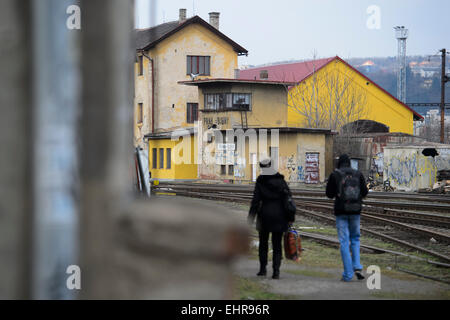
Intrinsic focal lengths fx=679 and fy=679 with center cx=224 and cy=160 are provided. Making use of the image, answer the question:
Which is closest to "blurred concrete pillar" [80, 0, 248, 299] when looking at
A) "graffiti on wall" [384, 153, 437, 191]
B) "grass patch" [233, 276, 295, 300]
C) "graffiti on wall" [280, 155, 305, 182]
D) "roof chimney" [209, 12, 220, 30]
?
"grass patch" [233, 276, 295, 300]

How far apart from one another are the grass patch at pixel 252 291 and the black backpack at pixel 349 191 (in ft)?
5.46

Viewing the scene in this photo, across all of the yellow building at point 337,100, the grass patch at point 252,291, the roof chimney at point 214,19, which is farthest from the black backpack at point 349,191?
the roof chimney at point 214,19

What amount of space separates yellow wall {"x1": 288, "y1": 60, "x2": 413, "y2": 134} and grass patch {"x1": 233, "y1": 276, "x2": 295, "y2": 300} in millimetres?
47372

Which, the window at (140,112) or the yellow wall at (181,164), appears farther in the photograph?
the window at (140,112)

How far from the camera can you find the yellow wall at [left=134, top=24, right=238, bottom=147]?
55594mm

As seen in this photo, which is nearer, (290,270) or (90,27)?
(90,27)

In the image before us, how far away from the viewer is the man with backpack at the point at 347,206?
962cm

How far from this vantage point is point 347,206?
9586mm

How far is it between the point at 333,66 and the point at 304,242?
45793 mm

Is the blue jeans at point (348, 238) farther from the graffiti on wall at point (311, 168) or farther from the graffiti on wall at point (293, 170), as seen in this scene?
the graffiti on wall at point (311, 168)

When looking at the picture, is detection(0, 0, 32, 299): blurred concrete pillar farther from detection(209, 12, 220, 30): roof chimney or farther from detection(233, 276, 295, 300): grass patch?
detection(209, 12, 220, 30): roof chimney
